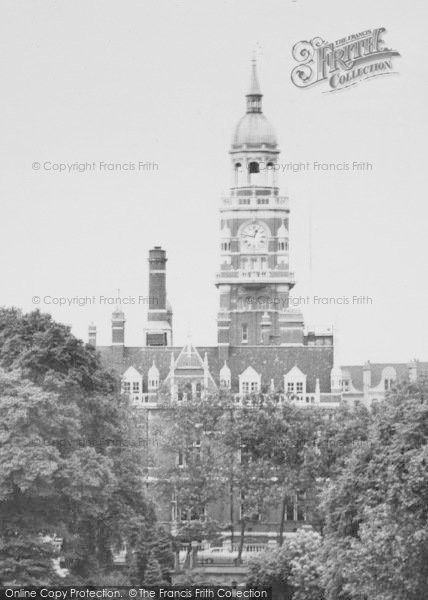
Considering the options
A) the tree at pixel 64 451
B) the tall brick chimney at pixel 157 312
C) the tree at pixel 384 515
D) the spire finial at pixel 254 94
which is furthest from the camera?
the spire finial at pixel 254 94

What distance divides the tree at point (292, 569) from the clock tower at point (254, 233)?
78124 mm

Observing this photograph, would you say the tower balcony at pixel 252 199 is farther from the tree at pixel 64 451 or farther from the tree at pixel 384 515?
the tree at pixel 384 515

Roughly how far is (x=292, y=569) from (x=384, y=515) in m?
17.1

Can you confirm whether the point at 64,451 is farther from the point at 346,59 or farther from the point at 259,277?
the point at 259,277

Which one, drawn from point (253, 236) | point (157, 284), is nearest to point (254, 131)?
point (253, 236)

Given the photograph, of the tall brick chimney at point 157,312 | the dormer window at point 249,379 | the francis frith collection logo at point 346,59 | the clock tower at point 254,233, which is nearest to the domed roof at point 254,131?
the clock tower at point 254,233

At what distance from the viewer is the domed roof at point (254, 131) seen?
176 meters

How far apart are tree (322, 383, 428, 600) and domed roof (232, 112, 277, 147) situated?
93.1 metres

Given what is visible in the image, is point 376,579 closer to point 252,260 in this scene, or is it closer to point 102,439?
point 102,439

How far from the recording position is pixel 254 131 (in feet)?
578

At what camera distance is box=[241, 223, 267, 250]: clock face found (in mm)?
179125

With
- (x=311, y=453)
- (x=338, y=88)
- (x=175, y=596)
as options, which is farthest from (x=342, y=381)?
(x=175, y=596)

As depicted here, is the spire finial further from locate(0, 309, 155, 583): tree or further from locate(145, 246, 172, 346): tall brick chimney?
locate(0, 309, 155, 583): tree

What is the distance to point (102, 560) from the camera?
92.1 metres
